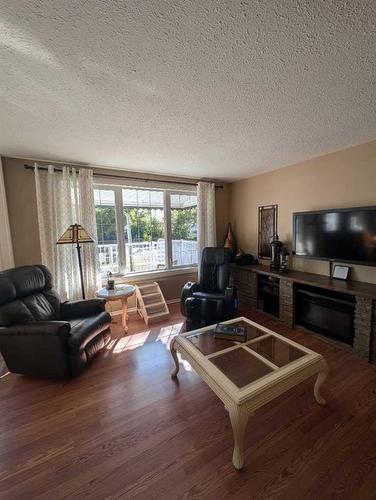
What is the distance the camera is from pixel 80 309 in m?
2.40

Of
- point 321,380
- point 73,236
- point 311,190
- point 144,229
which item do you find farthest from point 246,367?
point 144,229

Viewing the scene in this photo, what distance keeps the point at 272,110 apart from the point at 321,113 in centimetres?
43

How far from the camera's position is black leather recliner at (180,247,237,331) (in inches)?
108

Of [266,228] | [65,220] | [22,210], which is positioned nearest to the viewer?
[22,210]

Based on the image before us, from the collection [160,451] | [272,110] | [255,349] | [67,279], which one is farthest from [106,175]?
[160,451]

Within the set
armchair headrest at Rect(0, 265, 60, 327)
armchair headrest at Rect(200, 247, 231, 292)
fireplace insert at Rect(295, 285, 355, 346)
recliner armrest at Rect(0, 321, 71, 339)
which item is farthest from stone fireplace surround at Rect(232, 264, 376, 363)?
armchair headrest at Rect(0, 265, 60, 327)

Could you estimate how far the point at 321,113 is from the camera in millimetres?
1744

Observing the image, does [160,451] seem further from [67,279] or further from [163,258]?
[163,258]

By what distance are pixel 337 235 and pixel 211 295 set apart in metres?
1.72

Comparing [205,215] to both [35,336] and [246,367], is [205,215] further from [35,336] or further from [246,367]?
[35,336]

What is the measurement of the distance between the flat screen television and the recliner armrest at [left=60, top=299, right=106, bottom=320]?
274cm

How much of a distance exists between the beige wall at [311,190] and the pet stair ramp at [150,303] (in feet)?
6.27

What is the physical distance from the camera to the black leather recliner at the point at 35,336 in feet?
6.04

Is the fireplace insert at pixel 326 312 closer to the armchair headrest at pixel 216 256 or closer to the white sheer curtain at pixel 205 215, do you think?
the armchair headrest at pixel 216 256
